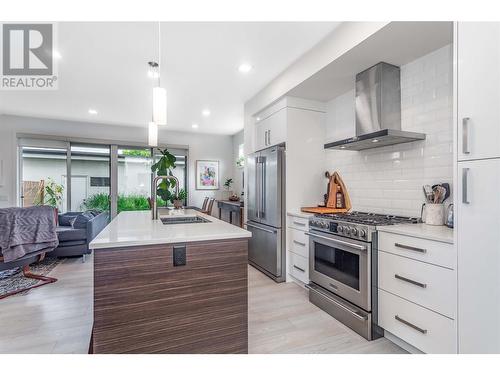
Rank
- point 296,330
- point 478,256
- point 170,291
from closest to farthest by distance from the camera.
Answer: point 478,256 → point 170,291 → point 296,330

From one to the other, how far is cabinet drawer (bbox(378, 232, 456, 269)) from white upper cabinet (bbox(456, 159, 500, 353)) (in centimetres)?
13

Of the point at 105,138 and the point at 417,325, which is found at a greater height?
the point at 105,138

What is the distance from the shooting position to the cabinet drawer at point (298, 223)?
9.50 ft

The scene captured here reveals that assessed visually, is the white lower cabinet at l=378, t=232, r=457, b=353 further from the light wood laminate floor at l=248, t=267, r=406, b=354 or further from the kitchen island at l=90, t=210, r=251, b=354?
the kitchen island at l=90, t=210, r=251, b=354

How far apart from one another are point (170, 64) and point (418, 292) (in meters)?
3.24

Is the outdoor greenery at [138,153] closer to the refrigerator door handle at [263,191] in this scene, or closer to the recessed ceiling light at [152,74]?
the recessed ceiling light at [152,74]

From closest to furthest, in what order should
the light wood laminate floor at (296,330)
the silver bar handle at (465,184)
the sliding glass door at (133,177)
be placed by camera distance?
the silver bar handle at (465,184), the light wood laminate floor at (296,330), the sliding glass door at (133,177)

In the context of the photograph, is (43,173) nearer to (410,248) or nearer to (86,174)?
(86,174)

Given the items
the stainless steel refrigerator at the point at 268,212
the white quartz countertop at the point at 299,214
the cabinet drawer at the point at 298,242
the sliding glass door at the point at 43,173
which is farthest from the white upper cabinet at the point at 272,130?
the sliding glass door at the point at 43,173

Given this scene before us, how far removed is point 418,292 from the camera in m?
1.71

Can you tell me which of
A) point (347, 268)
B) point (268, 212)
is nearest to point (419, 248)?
point (347, 268)
